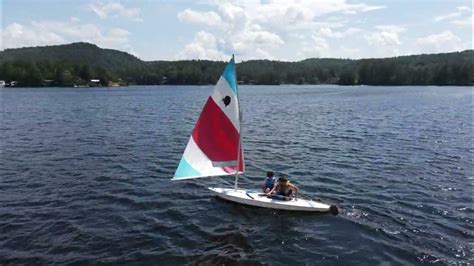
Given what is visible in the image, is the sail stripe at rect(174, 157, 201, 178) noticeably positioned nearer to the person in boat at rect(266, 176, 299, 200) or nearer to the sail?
the sail

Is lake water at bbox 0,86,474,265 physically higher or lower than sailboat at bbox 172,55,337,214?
lower

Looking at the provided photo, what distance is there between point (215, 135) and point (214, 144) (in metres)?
0.60

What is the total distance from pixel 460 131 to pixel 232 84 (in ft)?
145

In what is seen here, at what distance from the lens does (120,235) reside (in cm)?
2081

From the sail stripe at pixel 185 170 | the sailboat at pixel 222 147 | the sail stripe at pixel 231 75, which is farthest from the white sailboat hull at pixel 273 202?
the sail stripe at pixel 231 75

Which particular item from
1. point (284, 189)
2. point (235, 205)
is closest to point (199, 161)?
point (235, 205)

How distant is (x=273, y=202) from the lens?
24172mm

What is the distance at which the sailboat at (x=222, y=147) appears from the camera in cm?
2445

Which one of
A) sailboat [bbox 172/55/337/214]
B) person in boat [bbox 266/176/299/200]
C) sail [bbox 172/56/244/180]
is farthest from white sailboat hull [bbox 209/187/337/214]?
sail [bbox 172/56/244/180]

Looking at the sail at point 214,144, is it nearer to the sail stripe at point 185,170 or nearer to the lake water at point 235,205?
the sail stripe at point 185,170

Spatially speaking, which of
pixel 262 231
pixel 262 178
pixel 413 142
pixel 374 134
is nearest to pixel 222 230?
pixel 262 231

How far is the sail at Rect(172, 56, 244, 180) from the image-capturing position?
2534cm

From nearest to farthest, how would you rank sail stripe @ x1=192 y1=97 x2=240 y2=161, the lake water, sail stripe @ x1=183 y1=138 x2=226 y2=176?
the lake water → sail stripe @ x1=192 y1=97 x2=240 y2=161 → sail stripe @ x1=183 y1=138 x2=226 y2=176

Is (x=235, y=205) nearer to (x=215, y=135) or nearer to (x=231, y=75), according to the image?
(x=215, y=135)
